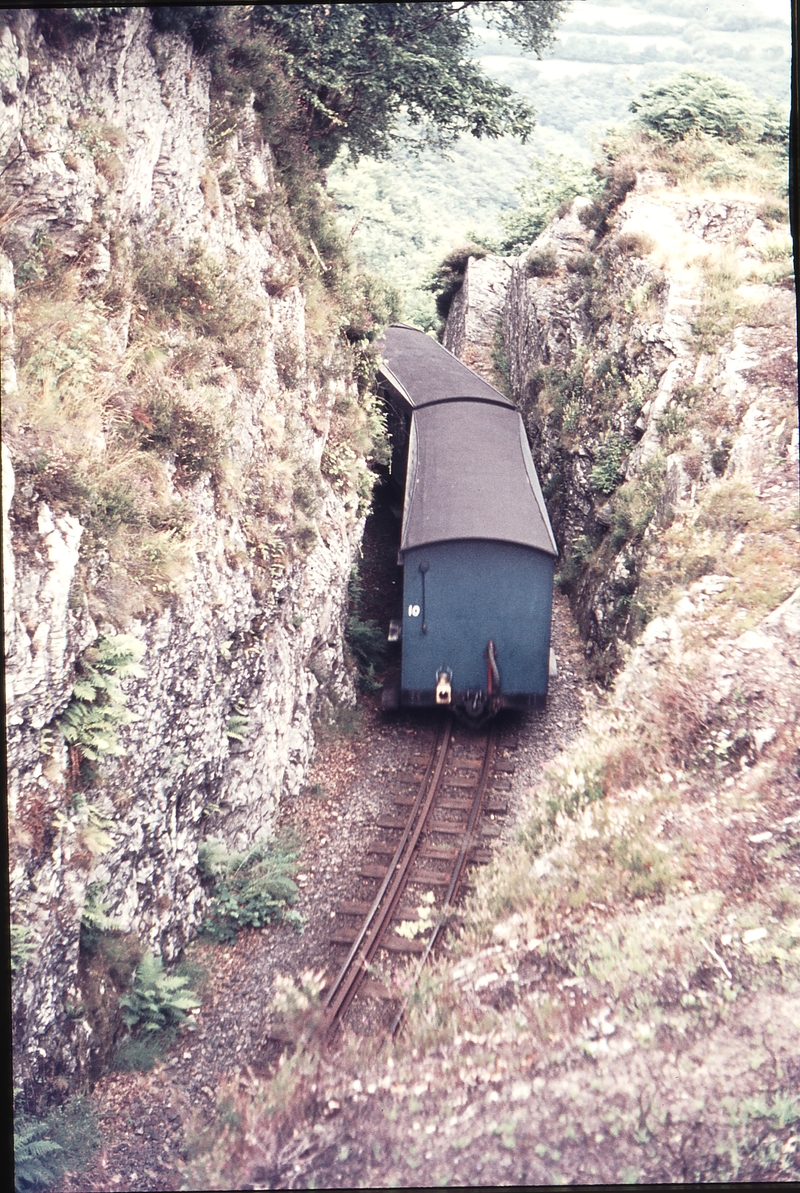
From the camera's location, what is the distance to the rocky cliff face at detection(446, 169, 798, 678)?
1300 cm

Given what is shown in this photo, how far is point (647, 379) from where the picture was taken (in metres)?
15.9

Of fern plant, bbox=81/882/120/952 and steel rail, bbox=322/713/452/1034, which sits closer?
fern plant, bbox=81/882/120/952

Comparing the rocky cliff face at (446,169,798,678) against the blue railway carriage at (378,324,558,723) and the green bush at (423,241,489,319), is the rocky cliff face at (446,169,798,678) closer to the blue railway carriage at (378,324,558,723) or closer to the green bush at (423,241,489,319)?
the blue railway carriage at (378,324,558,723)

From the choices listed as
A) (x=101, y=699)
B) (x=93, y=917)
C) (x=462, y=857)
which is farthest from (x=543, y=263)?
(x=93, y=917)

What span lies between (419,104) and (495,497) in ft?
25.8

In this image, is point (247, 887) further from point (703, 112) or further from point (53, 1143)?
point (703, 112)

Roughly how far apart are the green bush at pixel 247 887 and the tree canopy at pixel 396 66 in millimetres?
11661

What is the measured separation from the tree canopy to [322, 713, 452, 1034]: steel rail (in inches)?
455

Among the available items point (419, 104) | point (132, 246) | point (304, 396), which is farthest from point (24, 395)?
point (419, 104)

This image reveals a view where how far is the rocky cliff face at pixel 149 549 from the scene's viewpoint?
6.28 m

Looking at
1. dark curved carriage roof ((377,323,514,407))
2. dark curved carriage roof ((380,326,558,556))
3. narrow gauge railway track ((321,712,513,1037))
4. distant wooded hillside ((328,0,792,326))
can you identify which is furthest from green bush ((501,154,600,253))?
narrow gauge railway track ((321,712,513,1037))

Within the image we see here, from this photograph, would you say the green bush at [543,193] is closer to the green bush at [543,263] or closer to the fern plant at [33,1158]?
the green bush at [543,263]

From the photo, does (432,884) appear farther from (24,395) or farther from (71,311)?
(71,311)

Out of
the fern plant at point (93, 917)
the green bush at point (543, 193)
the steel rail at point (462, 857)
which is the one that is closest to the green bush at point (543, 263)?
the green bush at point (543, 193)
